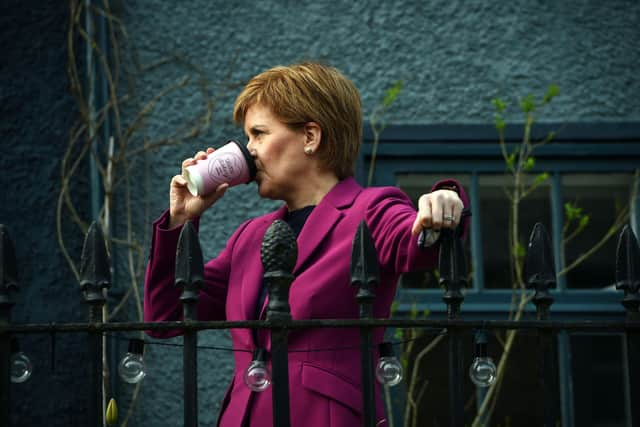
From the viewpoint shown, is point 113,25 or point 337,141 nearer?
point 337,141

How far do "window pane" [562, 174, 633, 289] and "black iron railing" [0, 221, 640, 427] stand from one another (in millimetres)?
2520

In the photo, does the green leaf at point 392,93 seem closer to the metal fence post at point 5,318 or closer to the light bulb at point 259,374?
the light bulb at point 259,374

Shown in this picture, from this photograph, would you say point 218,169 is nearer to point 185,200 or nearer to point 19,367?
point 185,200

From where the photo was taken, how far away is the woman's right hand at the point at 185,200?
2789mm

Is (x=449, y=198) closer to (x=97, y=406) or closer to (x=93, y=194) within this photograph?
(x=97, y=406)

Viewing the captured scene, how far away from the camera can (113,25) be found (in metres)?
4.85

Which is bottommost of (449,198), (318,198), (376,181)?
(449,198)

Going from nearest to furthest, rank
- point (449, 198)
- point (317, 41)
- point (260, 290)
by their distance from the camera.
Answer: point (449, 198) → point (260, 290) → point (317, 41)

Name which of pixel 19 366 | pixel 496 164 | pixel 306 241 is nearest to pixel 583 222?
pixel 496 164

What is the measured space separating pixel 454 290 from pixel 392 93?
247 centimetres

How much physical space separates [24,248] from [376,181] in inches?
59.9

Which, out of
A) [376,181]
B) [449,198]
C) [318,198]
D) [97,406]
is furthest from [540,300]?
[376,181]

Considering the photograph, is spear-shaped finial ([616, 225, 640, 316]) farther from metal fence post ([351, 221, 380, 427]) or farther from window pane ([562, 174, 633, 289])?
window pane ([562, 174, 633, 289])

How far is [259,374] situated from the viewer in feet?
7.95
